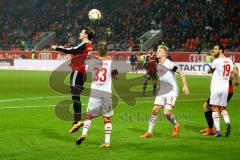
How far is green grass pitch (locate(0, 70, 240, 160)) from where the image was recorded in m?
10.1

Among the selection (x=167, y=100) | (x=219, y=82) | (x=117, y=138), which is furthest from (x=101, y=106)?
(x=219, y=82)

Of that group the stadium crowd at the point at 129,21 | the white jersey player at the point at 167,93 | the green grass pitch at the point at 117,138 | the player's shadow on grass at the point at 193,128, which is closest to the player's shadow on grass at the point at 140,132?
the green grass pitch at the point at 117,138

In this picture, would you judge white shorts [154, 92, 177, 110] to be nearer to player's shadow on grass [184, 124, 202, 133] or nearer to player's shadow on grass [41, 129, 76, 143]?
player's shadow on grass [184, 124, 202, 133]

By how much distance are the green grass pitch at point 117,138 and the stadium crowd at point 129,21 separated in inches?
803

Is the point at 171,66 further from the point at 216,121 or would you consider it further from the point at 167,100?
the point at 216,121

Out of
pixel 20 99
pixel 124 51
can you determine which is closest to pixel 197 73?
pixel 124 51

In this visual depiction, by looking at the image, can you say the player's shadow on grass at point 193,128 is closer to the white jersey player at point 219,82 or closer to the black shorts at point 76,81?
the white jersey player at point 219,82

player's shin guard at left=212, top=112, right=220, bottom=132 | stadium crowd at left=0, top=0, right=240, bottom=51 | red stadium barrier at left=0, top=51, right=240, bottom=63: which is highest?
stadium crowd at left=0, top=0, right=240, bottom=51

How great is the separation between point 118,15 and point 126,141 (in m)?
43.1

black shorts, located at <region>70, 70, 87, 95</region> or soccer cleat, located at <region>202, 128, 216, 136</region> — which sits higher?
black shorts, located at <region>70, 70, 87, 95</region>

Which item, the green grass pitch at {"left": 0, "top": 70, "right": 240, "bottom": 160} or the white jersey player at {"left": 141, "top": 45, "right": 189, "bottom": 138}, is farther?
the white jersey player at {"left": 141, "top": 45, "right": 189, "bottom": 138}

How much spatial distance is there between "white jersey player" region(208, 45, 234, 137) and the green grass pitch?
0.72 metres

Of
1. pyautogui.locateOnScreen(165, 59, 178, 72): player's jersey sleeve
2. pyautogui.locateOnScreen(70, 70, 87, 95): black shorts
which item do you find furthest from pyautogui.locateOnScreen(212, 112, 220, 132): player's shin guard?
pyautogui.locateOnScreen(70, 70, 87, 95): black shorts

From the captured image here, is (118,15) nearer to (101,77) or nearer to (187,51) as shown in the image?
(187,51)
